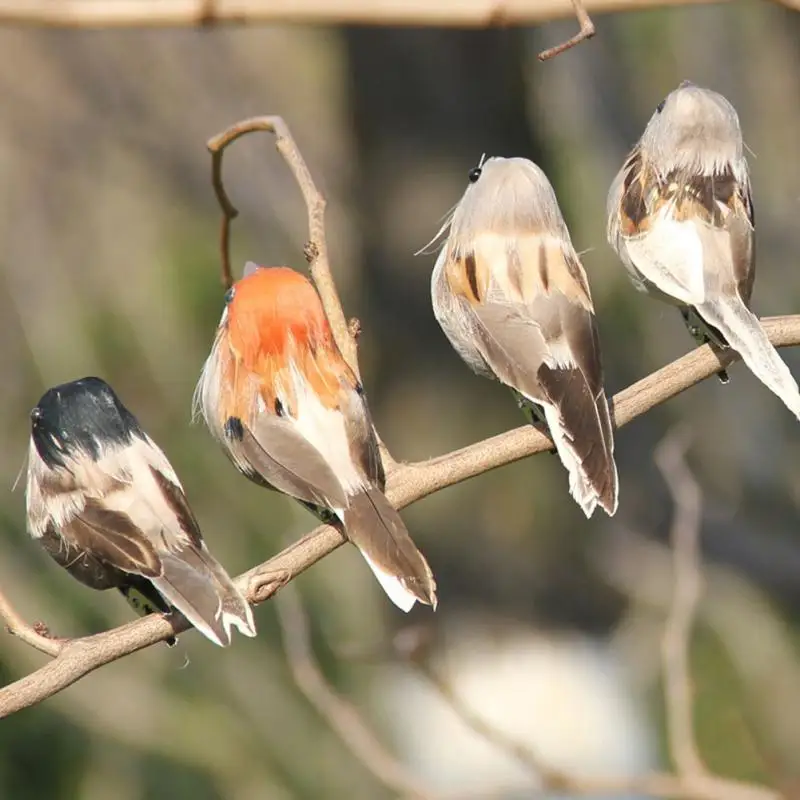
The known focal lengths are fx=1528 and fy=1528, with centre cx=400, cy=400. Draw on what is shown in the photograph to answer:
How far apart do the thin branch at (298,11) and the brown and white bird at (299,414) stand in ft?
3.03

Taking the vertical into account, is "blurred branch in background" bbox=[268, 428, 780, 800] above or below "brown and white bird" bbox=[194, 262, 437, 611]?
below

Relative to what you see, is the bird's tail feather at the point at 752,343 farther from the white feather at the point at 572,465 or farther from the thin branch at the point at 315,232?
the thin branch at the point at 315,232

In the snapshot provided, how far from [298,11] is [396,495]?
1.69 metres

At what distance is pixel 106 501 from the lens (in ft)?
11.7

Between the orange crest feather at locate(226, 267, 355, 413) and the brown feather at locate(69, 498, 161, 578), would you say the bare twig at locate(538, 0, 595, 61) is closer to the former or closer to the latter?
the orange crest feather at locate(226, 267, 355, 413)

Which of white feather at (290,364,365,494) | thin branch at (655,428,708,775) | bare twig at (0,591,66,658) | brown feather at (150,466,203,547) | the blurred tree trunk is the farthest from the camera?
the blurred tree trunk

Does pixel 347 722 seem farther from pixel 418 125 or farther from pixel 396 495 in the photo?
pixel 418 125

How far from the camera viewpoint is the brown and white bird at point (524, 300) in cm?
349

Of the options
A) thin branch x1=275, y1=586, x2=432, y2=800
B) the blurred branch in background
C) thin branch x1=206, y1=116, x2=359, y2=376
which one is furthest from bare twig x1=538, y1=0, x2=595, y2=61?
thin branch x1=275, y1=586, x2=432, y2=800

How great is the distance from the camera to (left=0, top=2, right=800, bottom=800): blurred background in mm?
7852

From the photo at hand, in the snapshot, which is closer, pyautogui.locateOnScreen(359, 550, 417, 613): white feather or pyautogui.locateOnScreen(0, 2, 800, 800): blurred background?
pyautogui.locateOnScreen(359, 550, 417, 613): white feather

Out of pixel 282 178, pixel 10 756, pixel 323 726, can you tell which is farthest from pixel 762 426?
pixel 10 756

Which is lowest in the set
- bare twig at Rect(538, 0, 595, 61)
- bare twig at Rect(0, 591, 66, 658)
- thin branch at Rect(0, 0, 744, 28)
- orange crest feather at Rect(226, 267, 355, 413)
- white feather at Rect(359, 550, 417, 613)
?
white feather at Rect(359, 550, 417, 613)

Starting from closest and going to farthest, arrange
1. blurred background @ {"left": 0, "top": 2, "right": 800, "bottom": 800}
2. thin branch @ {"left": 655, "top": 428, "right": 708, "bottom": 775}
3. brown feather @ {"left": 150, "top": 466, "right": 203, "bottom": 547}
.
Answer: brown feather @ {"left": 150, "top": 466, "right": 203, "bottom": 547}, thin branch @ {"left": 655, "top": 428, "right": 708, "bottom": 775}, blurred background @ {"left": 0, "top": 2, "right": 800, "bottom": 800}
